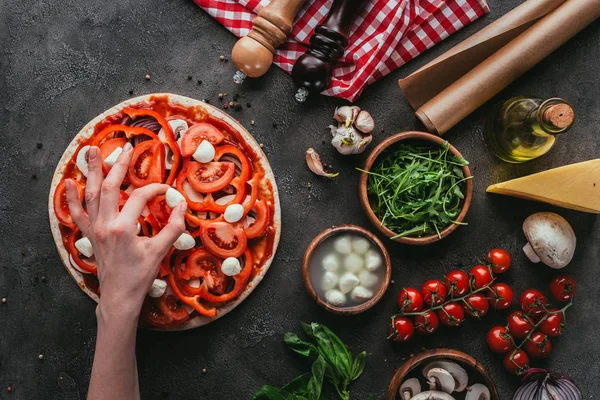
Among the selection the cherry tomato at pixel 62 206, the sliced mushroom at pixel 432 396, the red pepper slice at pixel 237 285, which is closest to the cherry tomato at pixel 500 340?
the sliced mushroom at pixel 432 396

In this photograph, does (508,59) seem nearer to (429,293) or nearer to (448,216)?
(448,216)

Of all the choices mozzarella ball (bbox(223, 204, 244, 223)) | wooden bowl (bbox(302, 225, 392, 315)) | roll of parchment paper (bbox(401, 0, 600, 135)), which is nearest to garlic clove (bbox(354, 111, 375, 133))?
roll of parchment paper (bbox(401, 0, 600, 135))

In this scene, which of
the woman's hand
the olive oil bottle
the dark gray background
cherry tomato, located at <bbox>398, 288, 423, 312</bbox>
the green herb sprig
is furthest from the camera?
the dark gray background

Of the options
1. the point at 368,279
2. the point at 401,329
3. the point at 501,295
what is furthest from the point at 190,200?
the point at 501,295

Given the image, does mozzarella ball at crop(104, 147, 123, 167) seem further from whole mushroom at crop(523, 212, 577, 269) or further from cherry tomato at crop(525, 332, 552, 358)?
cherry tomato at crop(525, 332, 552, 358)

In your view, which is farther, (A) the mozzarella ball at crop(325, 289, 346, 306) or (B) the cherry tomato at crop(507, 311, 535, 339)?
(B) the cherry tomato at crop(507, 311, 535, 339)

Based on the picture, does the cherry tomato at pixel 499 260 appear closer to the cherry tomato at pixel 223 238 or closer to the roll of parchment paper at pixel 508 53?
the roll of parchment paper at pixel 508 53

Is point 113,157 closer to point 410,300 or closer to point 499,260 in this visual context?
point 410,300

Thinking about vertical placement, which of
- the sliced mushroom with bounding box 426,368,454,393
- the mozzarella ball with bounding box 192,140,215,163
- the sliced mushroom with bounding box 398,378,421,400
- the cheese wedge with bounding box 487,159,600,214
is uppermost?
the cheese wedge with bounding box 487,159,600,214
